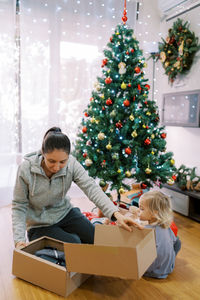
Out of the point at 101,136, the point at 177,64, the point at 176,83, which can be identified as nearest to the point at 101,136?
the point at 101,136

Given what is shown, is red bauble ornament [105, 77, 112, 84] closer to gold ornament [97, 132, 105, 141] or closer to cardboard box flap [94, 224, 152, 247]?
gold ornament [97, 132, 105, 141]

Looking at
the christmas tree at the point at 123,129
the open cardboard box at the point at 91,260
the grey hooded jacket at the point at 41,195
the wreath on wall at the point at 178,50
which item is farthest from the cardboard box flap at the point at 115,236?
the wreath on wall at the point at 178,50

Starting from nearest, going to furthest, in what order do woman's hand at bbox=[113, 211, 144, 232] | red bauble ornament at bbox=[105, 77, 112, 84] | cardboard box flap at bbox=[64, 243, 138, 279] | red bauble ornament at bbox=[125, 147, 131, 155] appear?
cardboard box flap at bbox=[64, 243, 138, 279]
woman's hand at bbox=[113, 211, 144, 232]
red bauble ornament at bbox=[125, 147, 131, 155]
red bauble ornament at bbox=[105, 77, 112, 84]

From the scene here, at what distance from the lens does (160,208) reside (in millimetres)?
1861

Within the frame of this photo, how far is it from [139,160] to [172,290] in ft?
4.37

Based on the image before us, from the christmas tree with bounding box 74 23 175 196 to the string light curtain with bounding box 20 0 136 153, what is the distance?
864 millimetres

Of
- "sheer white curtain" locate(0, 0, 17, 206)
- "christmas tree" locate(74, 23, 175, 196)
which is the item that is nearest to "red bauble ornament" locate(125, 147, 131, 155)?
"christmas tree" locate(74, 23, 175, 196)

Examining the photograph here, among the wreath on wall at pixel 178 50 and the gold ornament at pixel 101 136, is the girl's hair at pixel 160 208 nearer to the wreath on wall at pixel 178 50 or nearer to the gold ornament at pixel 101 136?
the gold ornament at pixel 101 136

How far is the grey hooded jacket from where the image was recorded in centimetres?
176

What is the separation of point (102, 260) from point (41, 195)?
24.9 inches

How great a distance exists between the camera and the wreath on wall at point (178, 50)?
3434mm

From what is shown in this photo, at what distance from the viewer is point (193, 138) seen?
363 cm

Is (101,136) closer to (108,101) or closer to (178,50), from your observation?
(108,101)

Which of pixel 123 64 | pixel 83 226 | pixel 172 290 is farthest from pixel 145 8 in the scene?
pixel 172 290
